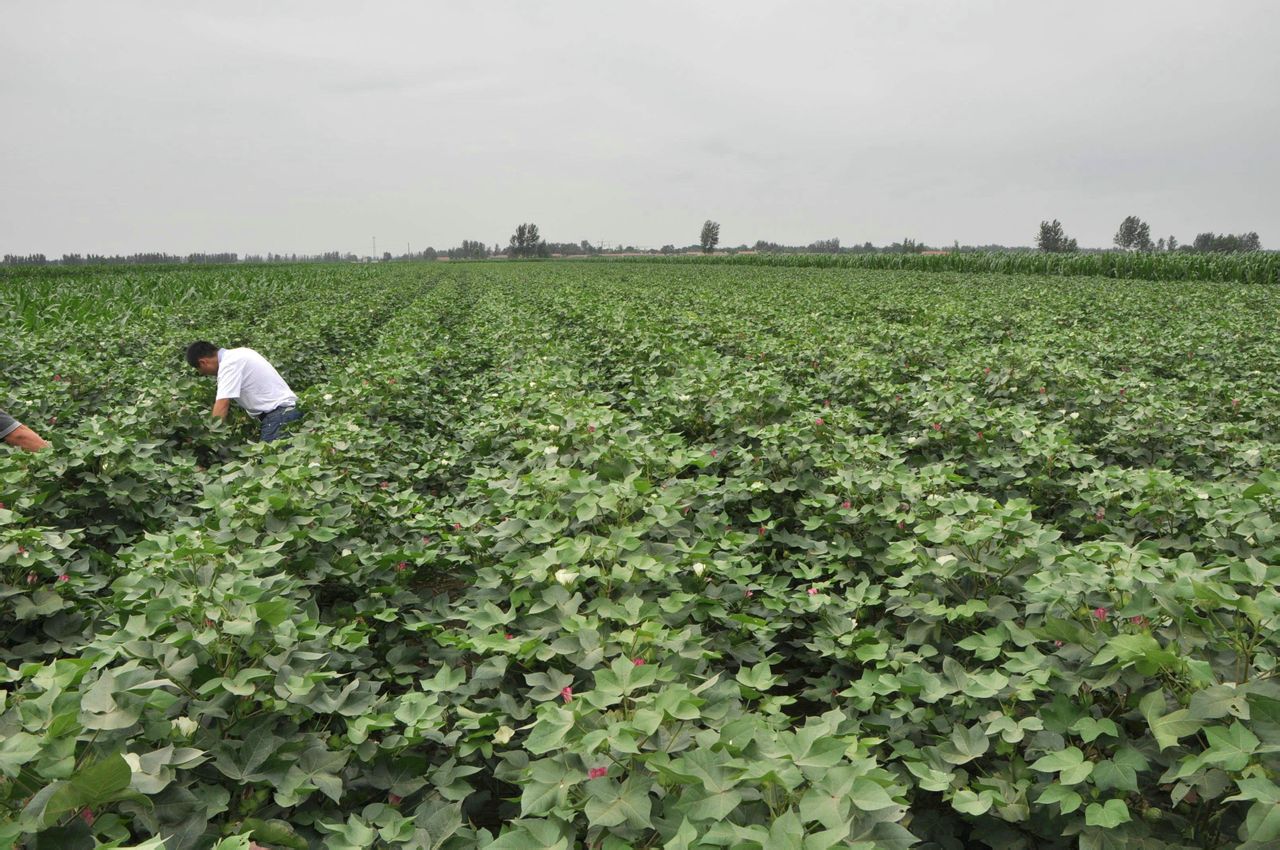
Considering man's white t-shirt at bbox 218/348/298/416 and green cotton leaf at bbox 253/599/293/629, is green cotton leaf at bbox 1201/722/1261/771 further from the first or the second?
man's white t-shirt at bbox 218/348/298/416

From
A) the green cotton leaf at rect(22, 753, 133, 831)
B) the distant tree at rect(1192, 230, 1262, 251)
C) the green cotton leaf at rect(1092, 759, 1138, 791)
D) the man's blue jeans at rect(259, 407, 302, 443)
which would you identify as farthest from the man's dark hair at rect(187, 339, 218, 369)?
the distant tree at rect(1192, 230, 1262, 251)

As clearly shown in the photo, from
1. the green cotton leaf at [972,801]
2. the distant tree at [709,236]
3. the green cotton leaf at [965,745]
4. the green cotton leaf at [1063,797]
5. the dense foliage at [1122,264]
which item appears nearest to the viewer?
the green cotton leaf at [1063,797]

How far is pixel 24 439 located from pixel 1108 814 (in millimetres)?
5929

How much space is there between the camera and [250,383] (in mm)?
6191

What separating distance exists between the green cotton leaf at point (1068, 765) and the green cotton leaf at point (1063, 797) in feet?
0.08

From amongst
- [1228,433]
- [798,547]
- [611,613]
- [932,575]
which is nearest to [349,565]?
[611,613]

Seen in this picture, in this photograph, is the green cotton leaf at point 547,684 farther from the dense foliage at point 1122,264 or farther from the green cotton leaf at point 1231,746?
Answer: the dense foliage at point 1122,264

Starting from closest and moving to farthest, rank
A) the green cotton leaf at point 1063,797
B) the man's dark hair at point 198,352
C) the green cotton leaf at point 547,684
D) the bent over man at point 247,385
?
the green cotton leaf at point 1063,797 < the green cotton leaf at point 547,684 < the bent over man at point 247,385 < the man's dark hair at point 198,352

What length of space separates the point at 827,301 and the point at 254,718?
1449 cm

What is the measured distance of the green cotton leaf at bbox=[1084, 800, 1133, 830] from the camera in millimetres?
1594

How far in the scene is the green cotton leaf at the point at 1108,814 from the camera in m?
1.59

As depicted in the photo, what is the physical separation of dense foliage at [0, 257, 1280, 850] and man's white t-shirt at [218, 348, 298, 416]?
544mm

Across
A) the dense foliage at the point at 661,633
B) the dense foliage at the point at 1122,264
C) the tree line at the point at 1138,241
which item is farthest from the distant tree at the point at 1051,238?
the dense foliage at the point at 661,633

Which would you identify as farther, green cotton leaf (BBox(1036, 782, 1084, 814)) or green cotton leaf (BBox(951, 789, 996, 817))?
green cotton leaf (BBox(951, 789, 996, 817))
